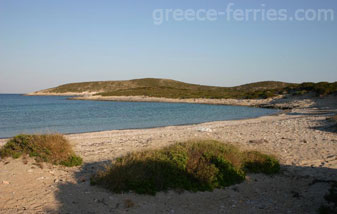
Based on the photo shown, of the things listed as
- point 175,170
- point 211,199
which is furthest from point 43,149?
point 211,199

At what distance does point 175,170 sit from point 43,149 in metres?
4.36

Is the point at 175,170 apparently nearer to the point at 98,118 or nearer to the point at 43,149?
the point at 43,149

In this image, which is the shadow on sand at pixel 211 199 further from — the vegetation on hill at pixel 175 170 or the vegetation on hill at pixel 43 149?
the vegetation on hill at pixel 43 149

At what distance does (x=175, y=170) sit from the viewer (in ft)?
23.9

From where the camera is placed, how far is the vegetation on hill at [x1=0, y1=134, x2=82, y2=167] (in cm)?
862

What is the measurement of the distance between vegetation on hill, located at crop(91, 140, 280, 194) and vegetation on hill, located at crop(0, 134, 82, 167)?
191 cm

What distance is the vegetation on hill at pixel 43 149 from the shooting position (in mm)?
8625

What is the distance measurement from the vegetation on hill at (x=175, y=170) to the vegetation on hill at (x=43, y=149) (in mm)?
Result: 1907

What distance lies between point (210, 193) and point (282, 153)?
19.0 ft

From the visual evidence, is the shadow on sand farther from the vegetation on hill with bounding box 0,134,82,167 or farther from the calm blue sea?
the calm blue sea

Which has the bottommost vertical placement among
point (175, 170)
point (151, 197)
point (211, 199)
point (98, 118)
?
point (211, 199)

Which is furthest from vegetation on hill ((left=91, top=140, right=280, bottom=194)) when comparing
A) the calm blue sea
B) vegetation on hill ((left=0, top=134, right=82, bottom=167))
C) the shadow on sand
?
the calm blue sea

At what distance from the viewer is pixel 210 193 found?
6980 millimetres

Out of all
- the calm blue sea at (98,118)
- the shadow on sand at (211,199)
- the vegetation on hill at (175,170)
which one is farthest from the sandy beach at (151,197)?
the calm blue sea at (98,118)
